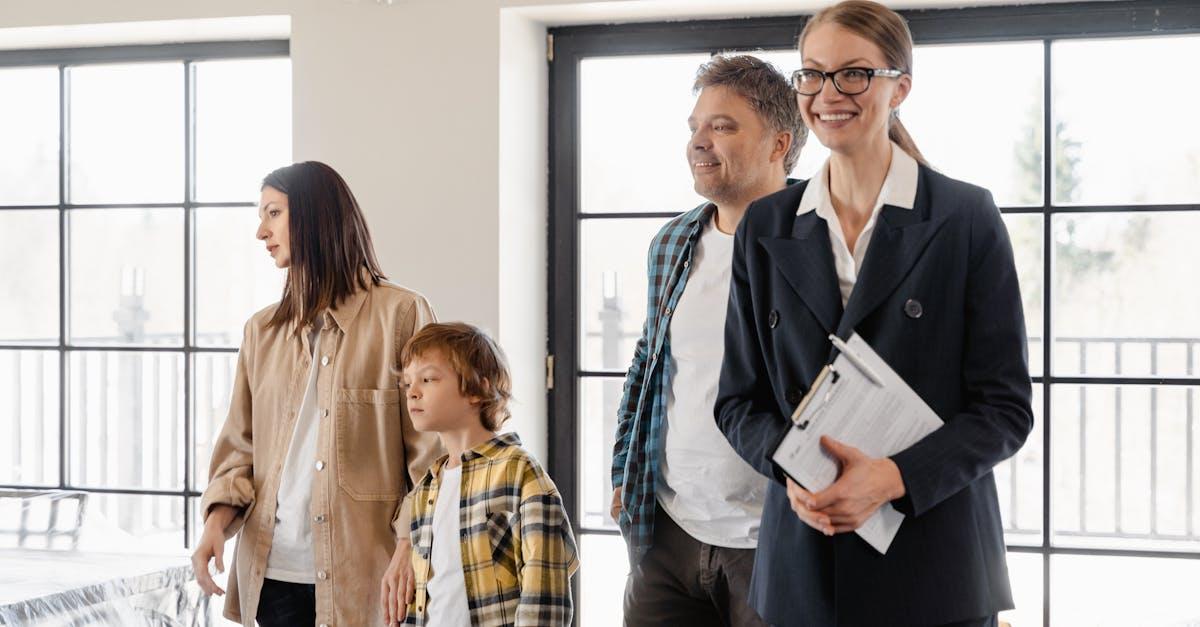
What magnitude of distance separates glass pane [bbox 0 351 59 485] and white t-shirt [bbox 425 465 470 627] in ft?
7.06

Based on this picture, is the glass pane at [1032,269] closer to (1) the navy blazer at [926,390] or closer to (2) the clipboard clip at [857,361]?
(1) the navy blazer at [926,390]

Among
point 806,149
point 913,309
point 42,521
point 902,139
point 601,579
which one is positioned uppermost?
point 806,149

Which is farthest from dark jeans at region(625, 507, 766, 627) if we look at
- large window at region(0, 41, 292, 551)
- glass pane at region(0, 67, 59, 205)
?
glass pane at region(0, 67, 59, 205)

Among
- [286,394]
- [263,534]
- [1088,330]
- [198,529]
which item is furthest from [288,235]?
[1088,330]

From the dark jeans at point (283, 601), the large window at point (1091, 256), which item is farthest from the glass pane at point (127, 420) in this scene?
the large window at point (1091, 256)

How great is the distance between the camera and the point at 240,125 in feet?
11.3

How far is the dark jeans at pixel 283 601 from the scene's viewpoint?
2.07m

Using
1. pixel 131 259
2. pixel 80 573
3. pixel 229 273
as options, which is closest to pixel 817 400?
pixel 80 573

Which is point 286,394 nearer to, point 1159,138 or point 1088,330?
point 1088,330

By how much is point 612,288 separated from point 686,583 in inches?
56.2

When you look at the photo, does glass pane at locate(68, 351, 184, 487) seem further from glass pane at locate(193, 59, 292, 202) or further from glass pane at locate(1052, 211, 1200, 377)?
glass pane at locate(1052, 211, 1200, 377)

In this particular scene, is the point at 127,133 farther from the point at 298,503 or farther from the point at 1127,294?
the point at 1127,294

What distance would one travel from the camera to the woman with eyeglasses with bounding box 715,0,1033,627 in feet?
4.33

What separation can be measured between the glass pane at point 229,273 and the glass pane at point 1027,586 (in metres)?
2.11
